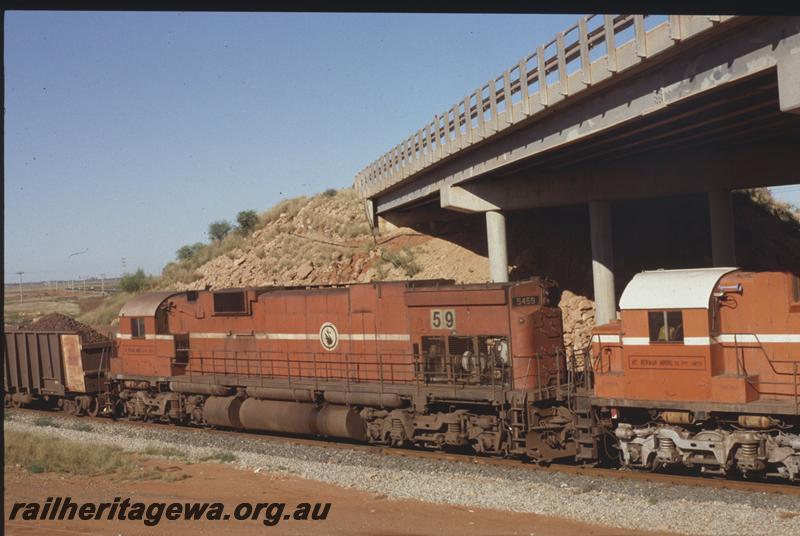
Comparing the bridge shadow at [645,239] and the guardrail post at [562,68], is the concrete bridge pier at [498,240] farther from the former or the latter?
the guardrail post at [562,68]

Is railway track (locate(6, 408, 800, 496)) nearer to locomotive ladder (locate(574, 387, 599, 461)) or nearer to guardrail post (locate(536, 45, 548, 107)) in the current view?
locomotive ladder (locate(574, 387, 599, 461))

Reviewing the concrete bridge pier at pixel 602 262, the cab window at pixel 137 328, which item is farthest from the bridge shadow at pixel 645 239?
the cab window at pixel 137 328

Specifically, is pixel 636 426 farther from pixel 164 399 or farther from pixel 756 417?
pixel 164 399

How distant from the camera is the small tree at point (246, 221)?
58562mm

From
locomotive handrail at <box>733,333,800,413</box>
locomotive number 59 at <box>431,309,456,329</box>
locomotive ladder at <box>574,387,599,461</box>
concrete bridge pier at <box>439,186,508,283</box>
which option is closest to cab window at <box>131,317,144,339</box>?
locomotive number 59 at <box>431,309,456,329</box>

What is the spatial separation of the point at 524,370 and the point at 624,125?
6.69m

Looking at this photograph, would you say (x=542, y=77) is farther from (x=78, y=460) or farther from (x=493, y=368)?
(x=78, y=460)

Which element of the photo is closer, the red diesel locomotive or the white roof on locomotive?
the white roof on locomotive

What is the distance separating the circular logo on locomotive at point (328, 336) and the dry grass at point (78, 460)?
5.22m

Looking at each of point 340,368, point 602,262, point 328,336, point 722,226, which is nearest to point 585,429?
point 340,368

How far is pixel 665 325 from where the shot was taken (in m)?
13.3

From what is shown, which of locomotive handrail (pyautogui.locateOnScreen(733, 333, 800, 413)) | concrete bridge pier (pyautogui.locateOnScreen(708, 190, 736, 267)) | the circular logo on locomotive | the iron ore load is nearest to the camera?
locomotive handrail (pyautogui.locateOnScreen(733, 333, 800, 413))

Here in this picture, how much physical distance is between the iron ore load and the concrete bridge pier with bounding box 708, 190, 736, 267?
9740 millimetres

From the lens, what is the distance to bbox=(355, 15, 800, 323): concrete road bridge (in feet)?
43.9
